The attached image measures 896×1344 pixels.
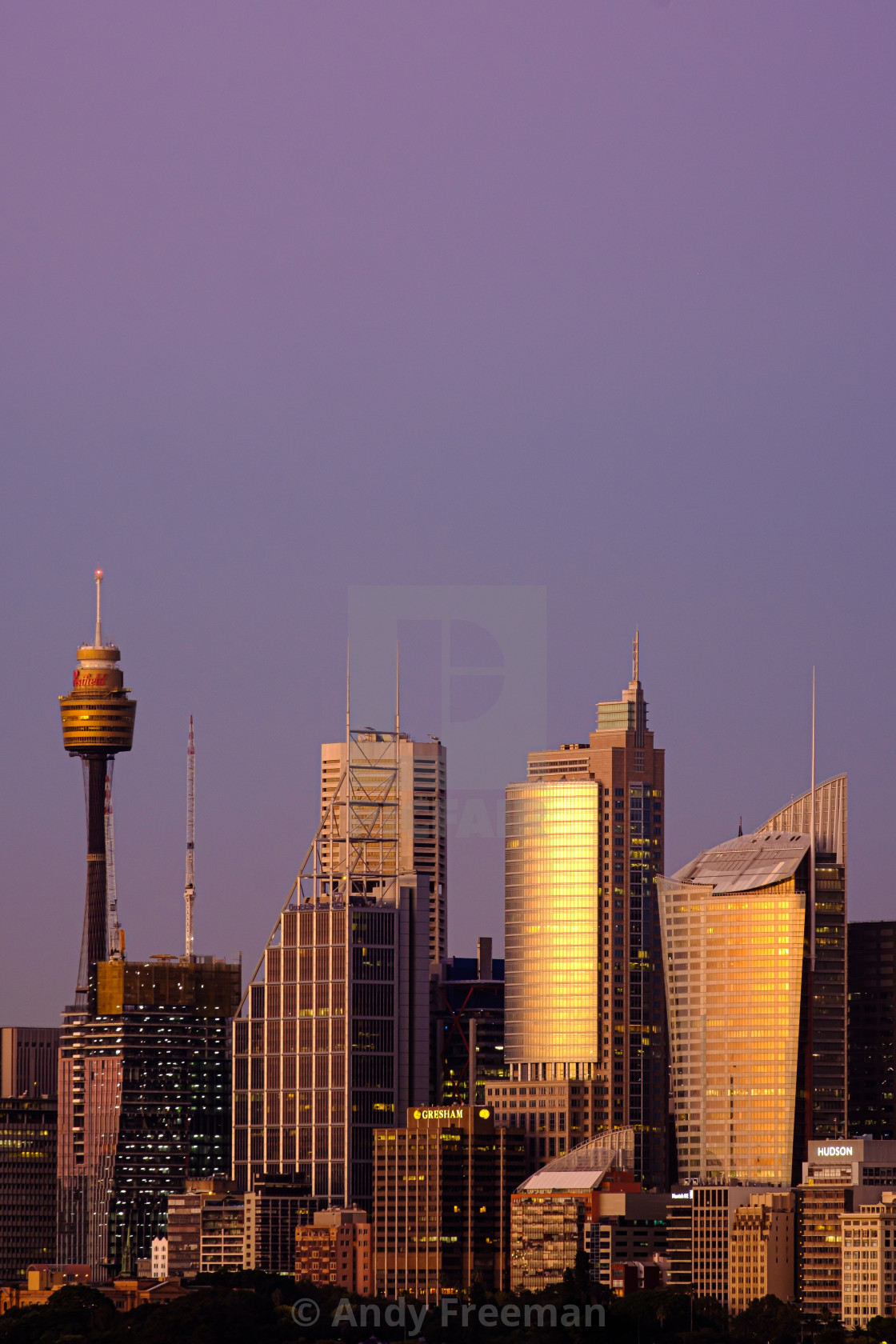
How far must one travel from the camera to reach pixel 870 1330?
653 ft

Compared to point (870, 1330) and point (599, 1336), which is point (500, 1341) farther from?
point (870, 1330)

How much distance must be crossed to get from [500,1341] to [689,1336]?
1137 cm

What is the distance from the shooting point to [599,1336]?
19788 centimetres

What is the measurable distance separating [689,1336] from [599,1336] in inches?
229

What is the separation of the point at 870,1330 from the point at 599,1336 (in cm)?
1625

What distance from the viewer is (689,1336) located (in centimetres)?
19975

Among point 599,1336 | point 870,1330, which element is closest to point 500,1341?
point 599,1336

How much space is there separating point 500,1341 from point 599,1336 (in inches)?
235

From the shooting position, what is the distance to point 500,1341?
198875 millimetres

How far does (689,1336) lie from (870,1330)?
10.7 meters
